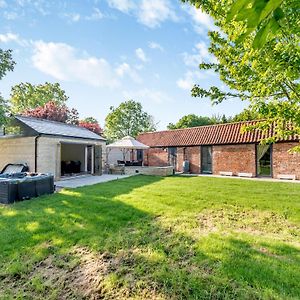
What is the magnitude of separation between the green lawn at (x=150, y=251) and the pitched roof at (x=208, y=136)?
1115 cm

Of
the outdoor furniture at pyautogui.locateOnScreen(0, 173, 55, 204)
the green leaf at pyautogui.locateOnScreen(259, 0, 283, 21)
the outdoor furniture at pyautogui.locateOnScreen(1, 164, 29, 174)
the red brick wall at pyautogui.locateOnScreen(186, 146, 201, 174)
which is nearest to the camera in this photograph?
the green leaf at pyautogui.locateOnScreen(259, 0, 283, 21)

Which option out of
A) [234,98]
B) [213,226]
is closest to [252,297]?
[213,226]

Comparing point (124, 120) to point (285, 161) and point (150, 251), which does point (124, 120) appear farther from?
point (150, 251)

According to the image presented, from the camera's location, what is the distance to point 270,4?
0.84 m

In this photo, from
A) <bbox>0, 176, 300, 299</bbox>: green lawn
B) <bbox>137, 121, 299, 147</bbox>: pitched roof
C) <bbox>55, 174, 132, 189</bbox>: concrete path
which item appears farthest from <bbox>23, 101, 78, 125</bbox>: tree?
<bbox>0, 176, 300, 299</bbox>: green lawn

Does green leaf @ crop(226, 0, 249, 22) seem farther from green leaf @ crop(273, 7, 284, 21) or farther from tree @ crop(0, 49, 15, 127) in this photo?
tree @ crop(0, 49, 15, 127)

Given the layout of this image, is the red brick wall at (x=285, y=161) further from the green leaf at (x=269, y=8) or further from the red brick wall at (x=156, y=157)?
the green leaf at (x=269, y=8)

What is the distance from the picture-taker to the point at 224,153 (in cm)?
2031

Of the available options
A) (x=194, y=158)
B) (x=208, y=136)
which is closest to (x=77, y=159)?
(x=194, y=158)

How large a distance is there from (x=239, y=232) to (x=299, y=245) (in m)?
1.27

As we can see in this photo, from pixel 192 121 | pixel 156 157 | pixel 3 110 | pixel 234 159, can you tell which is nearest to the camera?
pixel 3 110

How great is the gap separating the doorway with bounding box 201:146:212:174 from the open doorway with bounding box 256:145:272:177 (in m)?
4.13

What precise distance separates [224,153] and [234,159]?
39.7 inches

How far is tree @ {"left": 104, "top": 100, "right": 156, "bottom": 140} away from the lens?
144 ft
